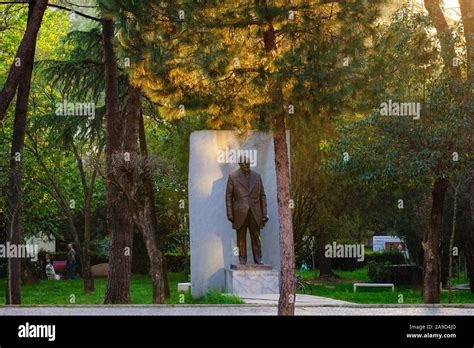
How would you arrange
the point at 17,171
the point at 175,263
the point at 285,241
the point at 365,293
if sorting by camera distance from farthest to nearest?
1. the point at 175,263
2. the point at 365,293
3. the point at 17,171
4. the point at 285,241

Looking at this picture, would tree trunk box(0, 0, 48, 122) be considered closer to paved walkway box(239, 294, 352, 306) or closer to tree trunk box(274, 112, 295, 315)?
paved walkway box(239, 294, 352, 306)

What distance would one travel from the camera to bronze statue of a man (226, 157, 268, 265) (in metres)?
23.5

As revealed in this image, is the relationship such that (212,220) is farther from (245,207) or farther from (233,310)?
(233,310)

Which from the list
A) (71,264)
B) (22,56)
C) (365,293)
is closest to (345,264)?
(71,264)

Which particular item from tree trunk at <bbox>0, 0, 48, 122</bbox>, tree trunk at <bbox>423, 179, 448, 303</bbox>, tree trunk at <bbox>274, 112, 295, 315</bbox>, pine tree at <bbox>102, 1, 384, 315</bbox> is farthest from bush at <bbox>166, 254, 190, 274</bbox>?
pine tree at <bbox>102, 1, 384, 315</bbox>

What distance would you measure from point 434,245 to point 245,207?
15.7 ft

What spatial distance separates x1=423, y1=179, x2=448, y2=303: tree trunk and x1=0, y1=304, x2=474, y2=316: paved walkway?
203 inches

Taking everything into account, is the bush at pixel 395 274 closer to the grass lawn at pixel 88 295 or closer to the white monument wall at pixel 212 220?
the grass lawn at pixel 88 295

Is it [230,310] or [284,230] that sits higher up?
[284,230]

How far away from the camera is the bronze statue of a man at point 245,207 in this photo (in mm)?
23531

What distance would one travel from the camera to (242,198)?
77.2 ft

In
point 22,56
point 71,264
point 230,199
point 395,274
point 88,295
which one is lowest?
point 88,295

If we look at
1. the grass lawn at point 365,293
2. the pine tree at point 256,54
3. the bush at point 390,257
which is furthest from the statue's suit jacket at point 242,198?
the bush at point 390,257
